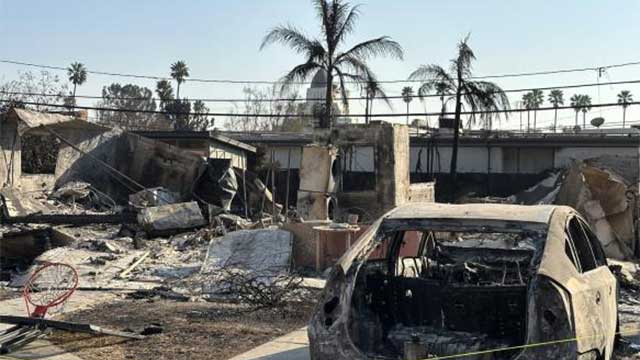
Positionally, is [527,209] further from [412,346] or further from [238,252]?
[238,252]

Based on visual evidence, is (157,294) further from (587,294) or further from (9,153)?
(9,153)

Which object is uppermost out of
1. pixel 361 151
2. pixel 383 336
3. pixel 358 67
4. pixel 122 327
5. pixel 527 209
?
pixel 358 67

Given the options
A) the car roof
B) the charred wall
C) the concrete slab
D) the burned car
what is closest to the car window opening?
the burned car

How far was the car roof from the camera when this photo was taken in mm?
5203

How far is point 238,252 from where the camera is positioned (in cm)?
1345

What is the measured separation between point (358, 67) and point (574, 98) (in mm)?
63259

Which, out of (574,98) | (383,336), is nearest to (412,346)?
(383,336)

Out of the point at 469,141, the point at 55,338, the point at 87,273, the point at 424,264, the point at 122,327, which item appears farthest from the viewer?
the point at 469,141

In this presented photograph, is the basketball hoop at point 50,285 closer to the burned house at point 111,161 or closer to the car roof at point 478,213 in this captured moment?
the car roof at point 478,213

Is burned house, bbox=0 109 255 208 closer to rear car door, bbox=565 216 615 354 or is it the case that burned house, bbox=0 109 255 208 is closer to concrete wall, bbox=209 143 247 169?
concrete wall, bbox=209 143 247 169

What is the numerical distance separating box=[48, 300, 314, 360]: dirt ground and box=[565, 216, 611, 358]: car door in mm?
3461

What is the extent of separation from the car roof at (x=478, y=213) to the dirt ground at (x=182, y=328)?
260 centimetres

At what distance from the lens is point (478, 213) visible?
5352mm

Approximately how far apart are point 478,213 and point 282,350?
285cm
